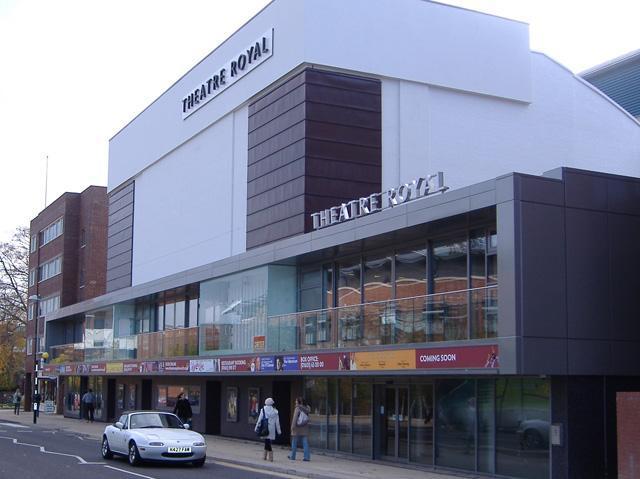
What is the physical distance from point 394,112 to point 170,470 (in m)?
16.1

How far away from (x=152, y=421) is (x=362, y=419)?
5.63 metres

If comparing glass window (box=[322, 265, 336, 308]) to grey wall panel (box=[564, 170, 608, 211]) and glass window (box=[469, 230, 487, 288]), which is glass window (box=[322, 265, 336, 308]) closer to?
glass window (box=[469, 230, 487, 288])

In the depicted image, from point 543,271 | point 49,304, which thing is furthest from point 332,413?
point 49,304

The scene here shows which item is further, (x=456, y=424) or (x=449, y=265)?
(x=449, y=265)

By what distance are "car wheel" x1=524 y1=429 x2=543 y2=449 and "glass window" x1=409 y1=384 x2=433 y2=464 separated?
11.1 feet

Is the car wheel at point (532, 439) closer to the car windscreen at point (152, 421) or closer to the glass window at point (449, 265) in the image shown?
the glass window at point (449, 265)

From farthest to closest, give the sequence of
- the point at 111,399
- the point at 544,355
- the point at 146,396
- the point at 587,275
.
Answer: the point at 111,399 < the point at 146,396 < the point at 587,275 < the point at 544,355

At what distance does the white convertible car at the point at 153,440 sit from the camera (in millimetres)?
21312

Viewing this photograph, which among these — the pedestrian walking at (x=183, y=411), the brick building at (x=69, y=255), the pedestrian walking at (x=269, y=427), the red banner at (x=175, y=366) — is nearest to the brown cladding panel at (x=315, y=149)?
the red banner at (x=175, y=366)

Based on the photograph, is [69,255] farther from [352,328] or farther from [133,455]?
[352,328]

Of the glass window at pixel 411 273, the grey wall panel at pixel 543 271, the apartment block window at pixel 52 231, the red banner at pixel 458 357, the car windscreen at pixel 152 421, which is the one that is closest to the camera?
the grey wall panel at pixel 543 271

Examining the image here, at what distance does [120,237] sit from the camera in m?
48.3

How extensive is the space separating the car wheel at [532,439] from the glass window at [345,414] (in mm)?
7282

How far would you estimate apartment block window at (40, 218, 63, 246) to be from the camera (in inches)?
2485
